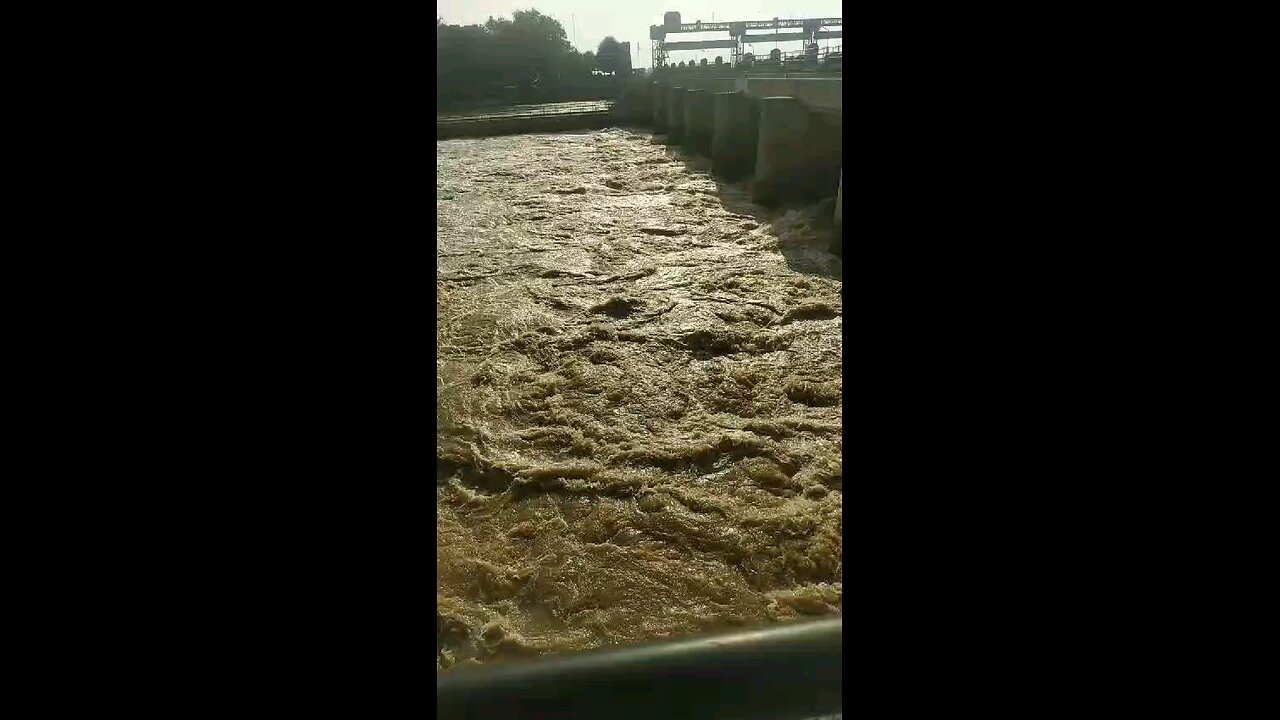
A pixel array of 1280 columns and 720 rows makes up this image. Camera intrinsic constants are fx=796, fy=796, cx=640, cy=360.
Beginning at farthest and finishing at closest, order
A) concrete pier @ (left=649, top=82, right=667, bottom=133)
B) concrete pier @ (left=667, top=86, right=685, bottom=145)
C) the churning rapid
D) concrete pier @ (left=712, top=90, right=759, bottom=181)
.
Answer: concrete pier @ (left=649, top=82, right=667, bottom=133) < concrete pier @ (left=667, top=86, right=685, bottom=145) < concrete pier @ (left=712, top=90, right=759, bottom=181) < the churning rapid

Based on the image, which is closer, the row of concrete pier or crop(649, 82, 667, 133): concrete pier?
the row of concrete pier

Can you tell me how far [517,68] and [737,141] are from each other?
23.1m

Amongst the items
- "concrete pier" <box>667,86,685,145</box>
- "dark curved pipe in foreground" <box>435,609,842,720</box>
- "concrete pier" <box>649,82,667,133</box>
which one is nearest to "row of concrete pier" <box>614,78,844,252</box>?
"concrete pier" <box>667,86,685,145</box>

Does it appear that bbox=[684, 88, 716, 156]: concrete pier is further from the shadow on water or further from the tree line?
the tree line

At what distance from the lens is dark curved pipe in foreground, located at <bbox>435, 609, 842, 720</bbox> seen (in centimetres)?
164

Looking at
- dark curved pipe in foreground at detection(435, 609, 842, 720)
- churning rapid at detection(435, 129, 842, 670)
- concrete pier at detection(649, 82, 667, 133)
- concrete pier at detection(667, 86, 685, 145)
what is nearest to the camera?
dark curved pipe in foreground at detection(435, 609, 842, 720)

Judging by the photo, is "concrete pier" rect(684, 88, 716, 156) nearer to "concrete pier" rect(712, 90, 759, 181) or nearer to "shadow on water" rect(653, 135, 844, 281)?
"shadow on water" rect(653, 135, 844, 281)

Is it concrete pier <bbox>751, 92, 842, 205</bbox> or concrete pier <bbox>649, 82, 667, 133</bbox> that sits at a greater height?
concrete pier <bbox>649, 82, 667, 133</bbox>

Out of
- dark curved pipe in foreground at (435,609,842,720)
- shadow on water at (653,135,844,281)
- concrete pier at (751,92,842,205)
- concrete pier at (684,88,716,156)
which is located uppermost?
concrete pier at (684,88,716,156)
